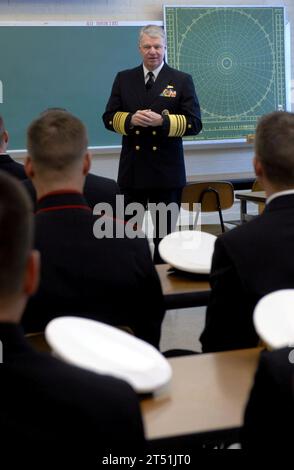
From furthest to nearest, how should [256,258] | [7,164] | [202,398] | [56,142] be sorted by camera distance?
[7,164] → [56,142] → [256,258] → [202,398]

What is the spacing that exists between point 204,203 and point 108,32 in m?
2.00

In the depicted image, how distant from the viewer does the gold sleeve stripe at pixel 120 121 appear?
13.5 ft

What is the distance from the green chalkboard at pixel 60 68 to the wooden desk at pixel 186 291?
3.85 metres

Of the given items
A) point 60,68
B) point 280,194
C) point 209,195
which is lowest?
point 209,195

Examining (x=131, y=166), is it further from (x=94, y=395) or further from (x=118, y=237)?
(x=94, y=395)

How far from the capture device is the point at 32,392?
0.86 m

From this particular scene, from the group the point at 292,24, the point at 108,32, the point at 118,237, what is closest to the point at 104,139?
the point at 108,32

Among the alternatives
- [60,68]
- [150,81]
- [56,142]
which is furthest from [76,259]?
[60,68]

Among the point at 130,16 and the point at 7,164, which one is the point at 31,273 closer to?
the point at 7,164

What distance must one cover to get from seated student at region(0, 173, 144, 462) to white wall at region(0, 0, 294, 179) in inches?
199

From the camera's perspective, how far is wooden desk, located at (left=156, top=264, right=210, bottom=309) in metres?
2.00

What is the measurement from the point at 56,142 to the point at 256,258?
0.67 meters

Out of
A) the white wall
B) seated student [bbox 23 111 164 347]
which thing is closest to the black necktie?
the white wall

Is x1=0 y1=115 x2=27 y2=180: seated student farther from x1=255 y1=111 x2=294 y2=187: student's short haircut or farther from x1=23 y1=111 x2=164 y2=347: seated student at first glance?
x1=255 y1=111 x2=294 y2=187: student's short haircut
